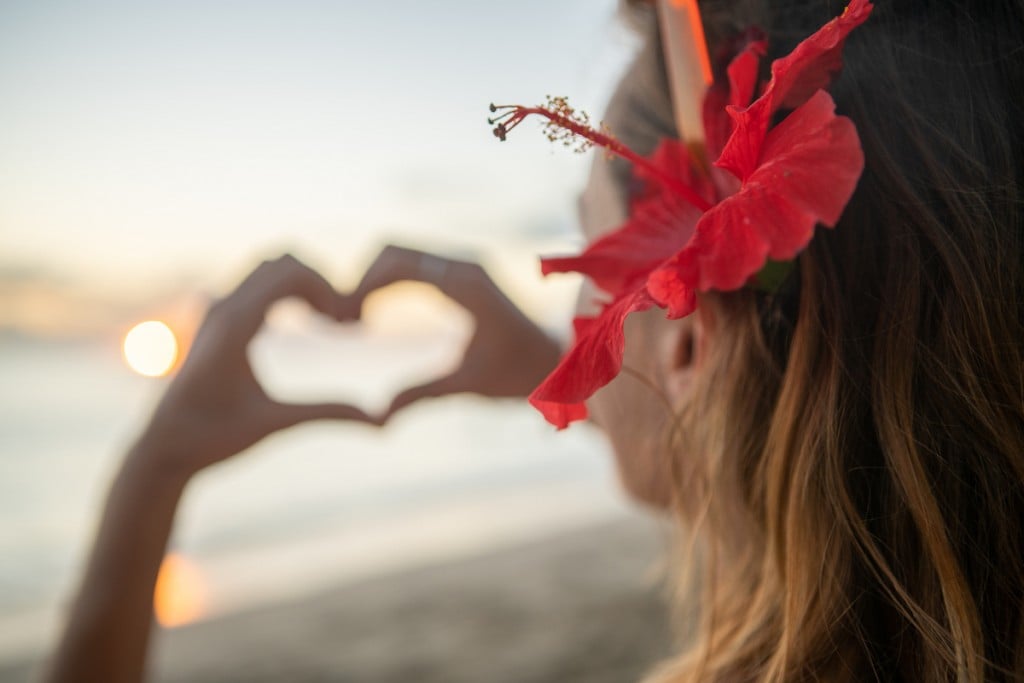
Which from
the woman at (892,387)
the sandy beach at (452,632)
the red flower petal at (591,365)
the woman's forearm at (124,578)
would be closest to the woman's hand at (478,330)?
the woman's forearm at (124,578)

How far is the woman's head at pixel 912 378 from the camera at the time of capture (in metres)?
→ 0.77

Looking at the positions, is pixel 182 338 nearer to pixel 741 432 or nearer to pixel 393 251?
pixel 393 251

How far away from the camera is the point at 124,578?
140 centimetres

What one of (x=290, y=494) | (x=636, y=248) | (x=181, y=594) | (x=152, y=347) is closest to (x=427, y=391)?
(x=152, y=347)

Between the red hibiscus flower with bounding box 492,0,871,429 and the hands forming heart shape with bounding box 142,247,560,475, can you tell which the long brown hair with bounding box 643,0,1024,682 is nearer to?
the red hibiscus flower with bounding box 492,0,871,429

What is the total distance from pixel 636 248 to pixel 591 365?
0.25 meters

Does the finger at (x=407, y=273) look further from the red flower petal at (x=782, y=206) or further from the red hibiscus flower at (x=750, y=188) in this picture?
the red flower petal at (x=782, y=206)

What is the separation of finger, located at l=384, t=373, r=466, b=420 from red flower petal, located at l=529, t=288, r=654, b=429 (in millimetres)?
837

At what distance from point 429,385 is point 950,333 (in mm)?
925

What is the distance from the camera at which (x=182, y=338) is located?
1.79 m

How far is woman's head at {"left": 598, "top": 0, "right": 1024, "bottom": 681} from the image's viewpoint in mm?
769

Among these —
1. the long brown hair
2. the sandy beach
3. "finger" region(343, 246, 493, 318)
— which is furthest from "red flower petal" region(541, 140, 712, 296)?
the sandy beach

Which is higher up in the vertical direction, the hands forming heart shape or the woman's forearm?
the hands forming heart shape

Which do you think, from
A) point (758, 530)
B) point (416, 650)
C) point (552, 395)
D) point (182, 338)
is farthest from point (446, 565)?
point (552, 395)
